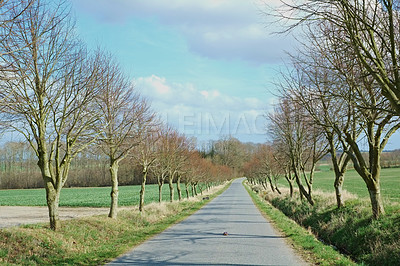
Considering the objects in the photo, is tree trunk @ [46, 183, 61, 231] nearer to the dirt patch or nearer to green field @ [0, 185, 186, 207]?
the dirt patch

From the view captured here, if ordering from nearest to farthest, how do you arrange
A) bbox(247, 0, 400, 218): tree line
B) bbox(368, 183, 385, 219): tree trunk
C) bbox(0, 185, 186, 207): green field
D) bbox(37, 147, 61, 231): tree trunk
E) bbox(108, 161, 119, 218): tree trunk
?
bbox(247, 0, 400, 218): tree line
bbox(37, 147, 61, 231): tree trunk
bbox(368, 183, 385, 219): tree trunk
bbox(108, 161, 119, 218): tree trunk
bbox(0, 185, 186, 207): green field

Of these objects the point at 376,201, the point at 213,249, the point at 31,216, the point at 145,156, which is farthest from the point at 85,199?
the point at 376,201

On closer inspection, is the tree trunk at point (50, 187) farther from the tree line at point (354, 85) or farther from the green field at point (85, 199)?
the green field at point (85, 199)

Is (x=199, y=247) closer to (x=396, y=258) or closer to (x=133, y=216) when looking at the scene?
(x=396, y=258)

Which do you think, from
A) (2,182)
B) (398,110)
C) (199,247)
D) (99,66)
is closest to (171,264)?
(199,247)

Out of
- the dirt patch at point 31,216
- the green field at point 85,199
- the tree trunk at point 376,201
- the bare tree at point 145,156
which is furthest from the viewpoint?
the green field at point 85,199

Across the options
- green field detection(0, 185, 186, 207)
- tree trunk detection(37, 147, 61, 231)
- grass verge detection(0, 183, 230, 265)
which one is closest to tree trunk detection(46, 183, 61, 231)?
tree trunk detection(37, 147, 61, 231)

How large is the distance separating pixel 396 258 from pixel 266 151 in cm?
3633

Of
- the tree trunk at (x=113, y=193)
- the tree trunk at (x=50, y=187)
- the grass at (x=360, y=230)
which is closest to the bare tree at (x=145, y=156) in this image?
the tree trunk at (x=113, y=193)

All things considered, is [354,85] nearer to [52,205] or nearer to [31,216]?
[52,205]

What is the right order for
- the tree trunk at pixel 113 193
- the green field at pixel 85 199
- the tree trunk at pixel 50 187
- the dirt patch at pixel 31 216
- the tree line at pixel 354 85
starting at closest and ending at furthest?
1. the tree line at pixel 354 85
2. the tree trunk at pixel 50 187
3. the tree trunk at pixel 113 193
4. the dirt patch at pixel 31 216
5. the green field at pixel 85 199

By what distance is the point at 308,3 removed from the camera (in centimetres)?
658

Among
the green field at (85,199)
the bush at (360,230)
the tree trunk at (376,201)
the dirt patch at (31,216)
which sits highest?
the tree trunk at (376,201)

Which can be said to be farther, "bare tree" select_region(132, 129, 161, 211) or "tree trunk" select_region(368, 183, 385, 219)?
"bare tree" select_region(132, 129, 161, 211)
